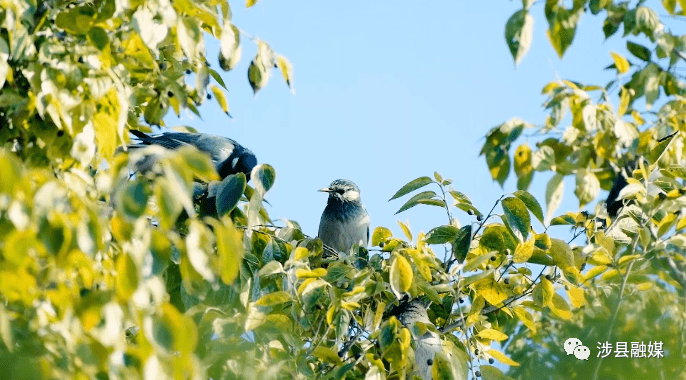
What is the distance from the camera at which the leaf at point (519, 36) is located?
2.31 m

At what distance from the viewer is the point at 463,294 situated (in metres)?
3.06

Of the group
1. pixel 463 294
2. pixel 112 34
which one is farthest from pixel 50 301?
pixel 463 294

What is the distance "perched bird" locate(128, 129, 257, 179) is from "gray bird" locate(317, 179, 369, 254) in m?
1.11

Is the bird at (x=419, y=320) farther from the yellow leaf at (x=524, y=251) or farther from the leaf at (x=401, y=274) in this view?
the leaf at (x=401, y=274)

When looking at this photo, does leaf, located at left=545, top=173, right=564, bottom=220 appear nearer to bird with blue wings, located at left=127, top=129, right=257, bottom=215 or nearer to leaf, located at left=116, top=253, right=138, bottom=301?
bird with blue wings, located at left=127, top=129, right=257, bottom=215

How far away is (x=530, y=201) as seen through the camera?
2725 millimetres

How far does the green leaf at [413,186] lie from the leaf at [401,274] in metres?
0.58

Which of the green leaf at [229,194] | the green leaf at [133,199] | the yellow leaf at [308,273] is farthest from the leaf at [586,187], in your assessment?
the green leaf at [133,199]

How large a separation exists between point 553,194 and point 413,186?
0.47 metres

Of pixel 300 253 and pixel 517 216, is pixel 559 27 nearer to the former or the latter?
pixel 517 216

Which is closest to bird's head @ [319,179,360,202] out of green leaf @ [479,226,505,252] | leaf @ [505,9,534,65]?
green leaf @ [479,226,505,252]

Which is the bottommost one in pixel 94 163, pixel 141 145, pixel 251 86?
pixel 141 145

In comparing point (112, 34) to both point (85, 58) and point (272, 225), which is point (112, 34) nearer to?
point (85, 58)

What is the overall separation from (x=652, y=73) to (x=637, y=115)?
27 centimetres
